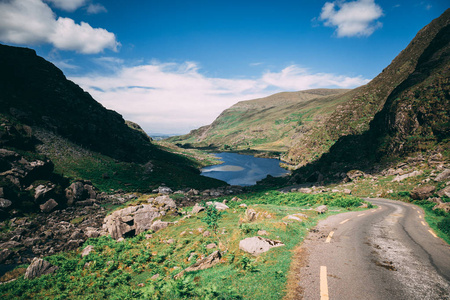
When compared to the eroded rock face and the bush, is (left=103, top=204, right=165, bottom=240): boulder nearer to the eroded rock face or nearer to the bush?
the eroded rock face

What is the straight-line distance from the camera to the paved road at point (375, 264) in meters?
6.29

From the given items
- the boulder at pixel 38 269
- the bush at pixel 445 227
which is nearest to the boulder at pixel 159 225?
the boulder at pixel 38 269

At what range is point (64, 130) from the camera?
227ft

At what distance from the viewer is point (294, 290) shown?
6.53 meters

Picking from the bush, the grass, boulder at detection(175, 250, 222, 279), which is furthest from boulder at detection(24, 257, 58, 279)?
the bush

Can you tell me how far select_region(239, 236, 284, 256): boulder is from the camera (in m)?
9.91

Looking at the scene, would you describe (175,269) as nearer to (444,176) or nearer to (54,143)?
(444,176)

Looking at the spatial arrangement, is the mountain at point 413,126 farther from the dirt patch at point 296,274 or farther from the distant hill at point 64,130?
the distant hill at point 64,130

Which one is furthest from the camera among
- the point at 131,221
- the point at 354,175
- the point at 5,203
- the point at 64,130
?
the point at 64,130

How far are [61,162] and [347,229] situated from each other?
6923cm

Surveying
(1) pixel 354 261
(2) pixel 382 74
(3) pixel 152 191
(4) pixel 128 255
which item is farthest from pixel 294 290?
(2) pixel 382 74

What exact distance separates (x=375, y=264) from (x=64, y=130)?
297 feet

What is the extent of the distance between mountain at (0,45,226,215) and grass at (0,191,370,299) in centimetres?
2716

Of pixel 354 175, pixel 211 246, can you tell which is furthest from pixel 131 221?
pixel 354 175
